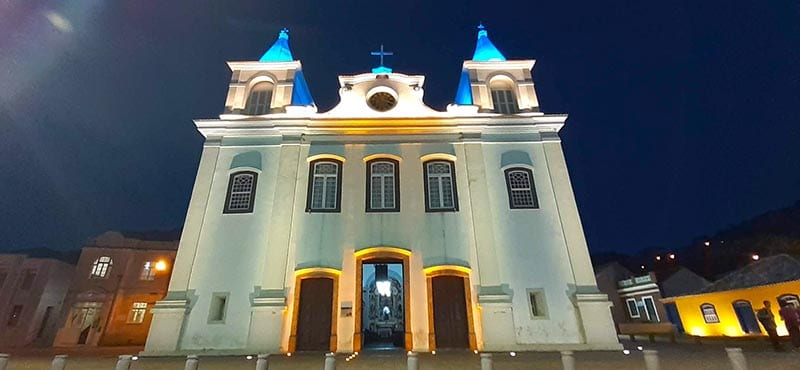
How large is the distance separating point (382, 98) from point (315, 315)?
7950 mm

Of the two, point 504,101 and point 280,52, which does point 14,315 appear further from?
point 504,101

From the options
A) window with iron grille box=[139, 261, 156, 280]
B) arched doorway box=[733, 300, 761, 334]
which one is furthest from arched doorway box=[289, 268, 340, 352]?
window with iron grille box=[139, 261, 156, 280]

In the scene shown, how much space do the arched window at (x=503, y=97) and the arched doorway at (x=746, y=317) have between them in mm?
14375

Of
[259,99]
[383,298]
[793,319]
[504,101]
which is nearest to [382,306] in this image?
[383,298]

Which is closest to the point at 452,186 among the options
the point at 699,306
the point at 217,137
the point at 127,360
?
the point at 217,137

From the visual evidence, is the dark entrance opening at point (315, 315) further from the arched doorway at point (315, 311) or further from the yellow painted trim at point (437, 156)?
the yellow painted trim at point (437, 156)

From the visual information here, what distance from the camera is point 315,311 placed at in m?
10.7

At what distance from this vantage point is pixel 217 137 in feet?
42.8

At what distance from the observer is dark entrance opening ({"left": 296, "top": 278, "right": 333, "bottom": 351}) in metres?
10.4

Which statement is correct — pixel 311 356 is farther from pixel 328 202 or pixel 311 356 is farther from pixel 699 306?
pixel 699 306

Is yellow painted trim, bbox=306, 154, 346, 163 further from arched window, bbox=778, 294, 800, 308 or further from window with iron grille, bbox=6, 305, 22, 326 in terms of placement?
window with iron grille, bbox=6, 305, 22, 326

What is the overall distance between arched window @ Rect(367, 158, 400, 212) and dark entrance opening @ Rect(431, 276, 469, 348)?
8.79 feet

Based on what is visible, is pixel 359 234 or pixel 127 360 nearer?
pixel 127 360

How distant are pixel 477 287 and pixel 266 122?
889 centimetres
